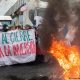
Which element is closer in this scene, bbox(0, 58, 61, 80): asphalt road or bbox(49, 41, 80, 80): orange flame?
bbox(49, 41, 80, 80): orange flame

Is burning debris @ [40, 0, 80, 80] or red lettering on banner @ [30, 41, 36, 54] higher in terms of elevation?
burning debris @ [40, 0, 80, 80]

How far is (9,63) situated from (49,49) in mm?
3652

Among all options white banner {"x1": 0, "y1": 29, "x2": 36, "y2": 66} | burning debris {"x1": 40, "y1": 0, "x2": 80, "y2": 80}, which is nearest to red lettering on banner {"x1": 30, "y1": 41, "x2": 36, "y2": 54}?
white banner {"x1": 0, "y1": 29, "x2": 36, "y2": 66}

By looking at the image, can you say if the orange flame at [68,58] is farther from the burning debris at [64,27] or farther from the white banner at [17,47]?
the white banner at [17,47]

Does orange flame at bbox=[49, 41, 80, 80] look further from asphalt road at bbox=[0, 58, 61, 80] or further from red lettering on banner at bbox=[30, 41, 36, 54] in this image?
red lettering on banner at bbox=[30, 41, 36, 54]

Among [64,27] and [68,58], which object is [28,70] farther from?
[68,58]

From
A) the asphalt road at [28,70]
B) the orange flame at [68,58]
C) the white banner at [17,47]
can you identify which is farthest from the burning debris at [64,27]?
the white banner at [17,47]

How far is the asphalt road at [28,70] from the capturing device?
511 inches

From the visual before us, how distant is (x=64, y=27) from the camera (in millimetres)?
12664

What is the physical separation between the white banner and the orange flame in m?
3.64

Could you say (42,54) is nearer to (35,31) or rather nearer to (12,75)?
(35,31)

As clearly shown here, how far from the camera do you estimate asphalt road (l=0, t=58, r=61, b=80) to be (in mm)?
12969

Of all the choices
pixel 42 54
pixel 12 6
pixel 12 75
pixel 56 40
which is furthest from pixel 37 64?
pixel 12 6

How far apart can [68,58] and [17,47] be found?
473 cm
